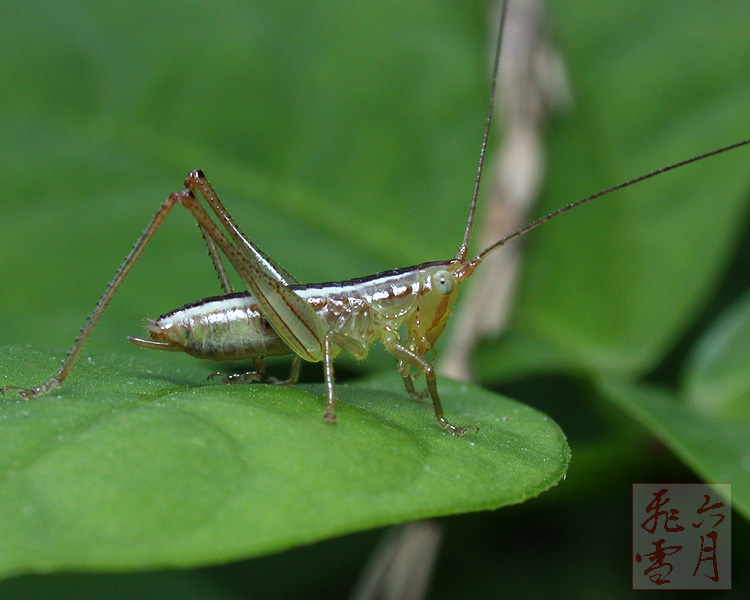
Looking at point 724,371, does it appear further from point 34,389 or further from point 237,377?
point 34,389

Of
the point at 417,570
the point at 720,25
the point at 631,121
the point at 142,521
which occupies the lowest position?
the point at 142,521

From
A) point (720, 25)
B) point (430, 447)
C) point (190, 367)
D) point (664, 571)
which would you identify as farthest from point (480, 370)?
point (720, 25)

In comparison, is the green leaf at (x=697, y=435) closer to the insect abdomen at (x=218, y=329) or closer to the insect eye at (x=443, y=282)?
the insect eye at (x=443, y=282)

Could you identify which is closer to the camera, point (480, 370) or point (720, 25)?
point (480, 370)

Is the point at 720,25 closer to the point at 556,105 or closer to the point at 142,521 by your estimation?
the point at 556,105

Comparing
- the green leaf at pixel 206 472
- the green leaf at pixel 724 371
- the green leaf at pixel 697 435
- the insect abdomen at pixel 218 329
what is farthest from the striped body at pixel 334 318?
the green leaf at pixel 724 371

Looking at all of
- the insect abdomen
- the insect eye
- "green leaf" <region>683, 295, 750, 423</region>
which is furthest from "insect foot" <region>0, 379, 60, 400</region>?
"green leaf" <region>683, 295, 750, 423</region>

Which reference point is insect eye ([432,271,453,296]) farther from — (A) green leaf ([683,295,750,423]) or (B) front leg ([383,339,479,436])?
(A) green leaf ([683,295,750,423])
